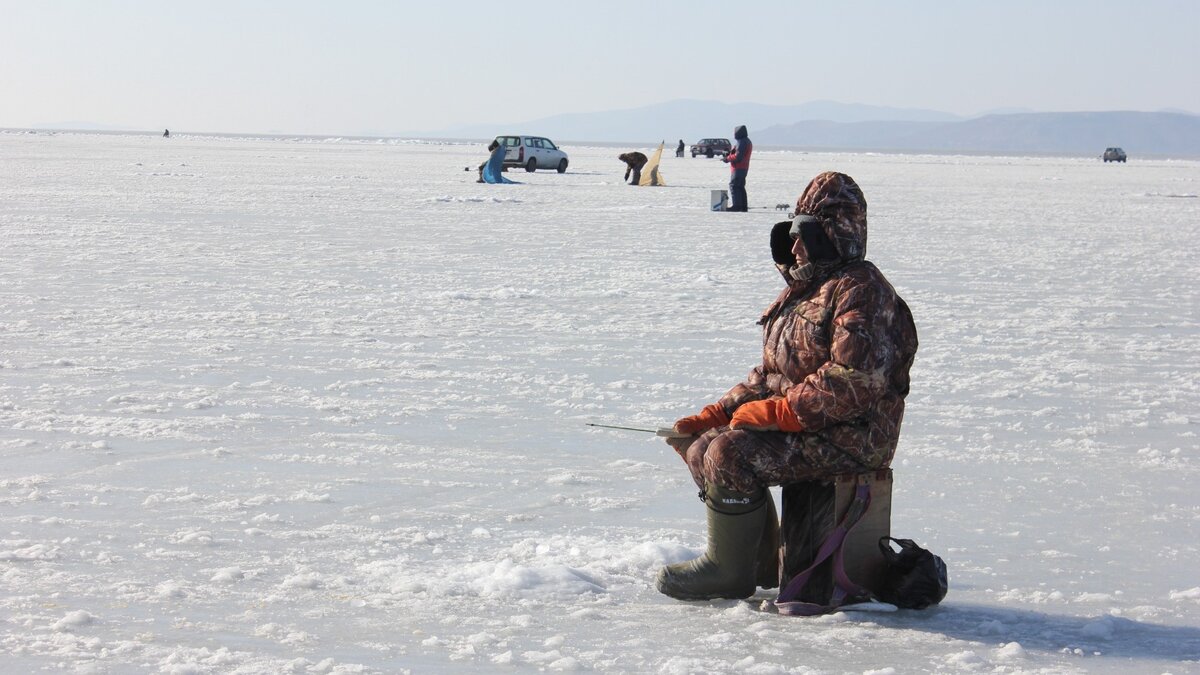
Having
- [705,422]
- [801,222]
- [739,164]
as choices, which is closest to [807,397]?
[705,422]

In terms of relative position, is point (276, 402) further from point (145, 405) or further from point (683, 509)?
point (683, 509)

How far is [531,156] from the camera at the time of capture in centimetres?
4375

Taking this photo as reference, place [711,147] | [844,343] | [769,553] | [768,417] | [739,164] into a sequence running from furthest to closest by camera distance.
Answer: [711,147]
[739,164]
[769,553]
[768,417]
[844,343]

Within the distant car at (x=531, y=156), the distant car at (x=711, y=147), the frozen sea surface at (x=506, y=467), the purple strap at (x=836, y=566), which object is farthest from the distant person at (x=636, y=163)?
the distant car at (x=711, y=147)

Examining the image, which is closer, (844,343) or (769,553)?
(844,343)

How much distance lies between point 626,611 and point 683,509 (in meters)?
1.20

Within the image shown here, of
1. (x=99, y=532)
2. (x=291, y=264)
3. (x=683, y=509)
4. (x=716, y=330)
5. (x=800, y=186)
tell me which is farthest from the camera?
(x=800, y=186)

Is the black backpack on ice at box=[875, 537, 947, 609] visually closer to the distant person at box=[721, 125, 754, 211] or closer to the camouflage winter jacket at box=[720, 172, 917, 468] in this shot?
the camouflage winter jacket at box=[720, 172, 917, 468]

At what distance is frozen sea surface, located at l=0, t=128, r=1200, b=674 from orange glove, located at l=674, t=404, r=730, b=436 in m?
0.51

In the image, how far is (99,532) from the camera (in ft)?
15.1

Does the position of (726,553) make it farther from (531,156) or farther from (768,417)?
(531,156)

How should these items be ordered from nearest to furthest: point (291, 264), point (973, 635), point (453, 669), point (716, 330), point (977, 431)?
point (453, 669) → point (973, 635) → point (977, 431) → point (716, 330) → point (291, 264)

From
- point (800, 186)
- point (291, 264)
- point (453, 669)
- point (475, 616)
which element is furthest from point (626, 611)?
point (800, 186)

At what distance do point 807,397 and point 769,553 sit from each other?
0.65 m
